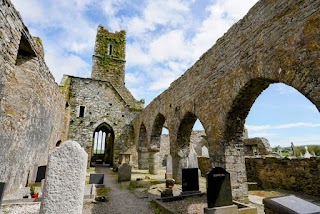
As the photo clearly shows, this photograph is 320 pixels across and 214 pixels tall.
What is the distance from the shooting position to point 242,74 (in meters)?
4.81

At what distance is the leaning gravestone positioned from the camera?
2.24 meters

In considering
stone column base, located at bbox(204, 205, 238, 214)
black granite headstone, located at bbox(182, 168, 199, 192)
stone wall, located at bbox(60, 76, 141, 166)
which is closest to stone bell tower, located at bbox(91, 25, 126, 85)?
stone wall, located at bbox(60, 76, 141, 166)

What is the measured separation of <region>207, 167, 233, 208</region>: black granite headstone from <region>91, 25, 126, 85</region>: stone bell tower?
690 inches

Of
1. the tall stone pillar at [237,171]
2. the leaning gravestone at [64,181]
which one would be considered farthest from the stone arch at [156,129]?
the leaning gravestone at [64,181]

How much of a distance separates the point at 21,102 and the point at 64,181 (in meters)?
4.47

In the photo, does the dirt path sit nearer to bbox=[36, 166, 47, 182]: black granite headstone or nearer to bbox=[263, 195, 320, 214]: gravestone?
bbox=[36, 166, 47, 182]: black granite headstone

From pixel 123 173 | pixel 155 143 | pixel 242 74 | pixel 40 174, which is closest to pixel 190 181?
pixel 242 74

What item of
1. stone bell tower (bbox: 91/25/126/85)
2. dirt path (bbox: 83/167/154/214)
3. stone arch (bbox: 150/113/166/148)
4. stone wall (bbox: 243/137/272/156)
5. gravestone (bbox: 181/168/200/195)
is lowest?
dirt path (bbox: 83/167/154/214)

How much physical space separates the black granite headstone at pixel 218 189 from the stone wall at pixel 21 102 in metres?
4.53

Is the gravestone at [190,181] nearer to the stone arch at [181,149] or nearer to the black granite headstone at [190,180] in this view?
the black granite headstone at [190,180]

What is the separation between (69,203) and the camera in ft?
7.45

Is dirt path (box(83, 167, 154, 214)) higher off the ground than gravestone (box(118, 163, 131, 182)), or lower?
lower

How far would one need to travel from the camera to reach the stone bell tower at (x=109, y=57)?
20.2 m

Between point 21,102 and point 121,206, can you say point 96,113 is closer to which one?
point 21,102
